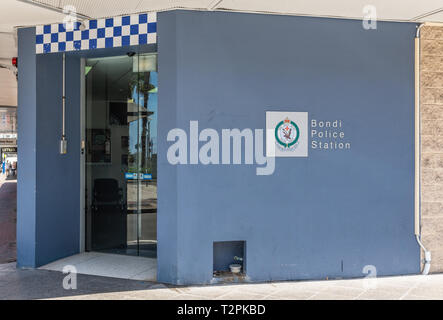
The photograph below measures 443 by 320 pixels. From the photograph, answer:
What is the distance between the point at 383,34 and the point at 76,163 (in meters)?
4.07

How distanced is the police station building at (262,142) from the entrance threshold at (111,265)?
0.47 feet

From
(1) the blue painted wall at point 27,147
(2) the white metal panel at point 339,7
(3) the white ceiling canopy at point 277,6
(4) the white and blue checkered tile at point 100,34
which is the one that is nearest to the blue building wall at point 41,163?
(1) the blue painted wall at point 27,147

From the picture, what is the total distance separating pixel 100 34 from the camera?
452 centimetres

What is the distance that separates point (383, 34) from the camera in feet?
14.8

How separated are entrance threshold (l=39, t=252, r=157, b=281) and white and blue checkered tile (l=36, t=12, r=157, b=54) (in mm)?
2535

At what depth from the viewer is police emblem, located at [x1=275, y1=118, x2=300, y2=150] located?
4.32 metres

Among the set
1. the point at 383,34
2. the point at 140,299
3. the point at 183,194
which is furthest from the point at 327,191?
the point at 140,299
